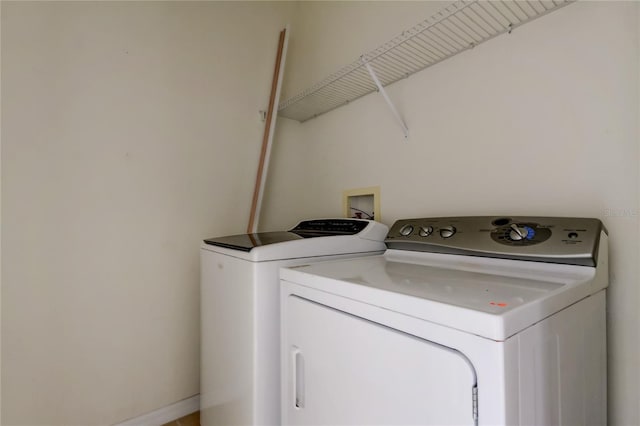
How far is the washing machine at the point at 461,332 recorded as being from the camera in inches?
22.1

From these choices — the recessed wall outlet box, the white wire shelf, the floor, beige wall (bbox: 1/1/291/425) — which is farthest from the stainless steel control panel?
the floor

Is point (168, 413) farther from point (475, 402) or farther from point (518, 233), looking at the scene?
point (518, 233)

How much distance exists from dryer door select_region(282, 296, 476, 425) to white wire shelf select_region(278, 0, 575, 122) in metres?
1.12

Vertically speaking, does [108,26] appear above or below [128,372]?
above

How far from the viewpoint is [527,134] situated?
115cm

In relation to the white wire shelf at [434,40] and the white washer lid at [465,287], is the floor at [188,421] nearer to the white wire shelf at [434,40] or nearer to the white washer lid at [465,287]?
the white washer lid at [465,287]

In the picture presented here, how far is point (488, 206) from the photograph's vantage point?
4.13 ft

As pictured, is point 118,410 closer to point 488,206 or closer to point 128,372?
point 128,372

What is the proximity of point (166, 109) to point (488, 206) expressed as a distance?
1.76m

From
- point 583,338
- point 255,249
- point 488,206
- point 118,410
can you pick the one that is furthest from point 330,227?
point 118,410

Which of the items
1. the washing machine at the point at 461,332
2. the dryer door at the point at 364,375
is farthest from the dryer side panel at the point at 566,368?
the dryer door at the point at 364,375

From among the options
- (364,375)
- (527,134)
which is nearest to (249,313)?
(364,375)

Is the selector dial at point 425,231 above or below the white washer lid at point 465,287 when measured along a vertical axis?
above

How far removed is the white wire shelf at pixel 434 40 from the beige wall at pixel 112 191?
71cm
